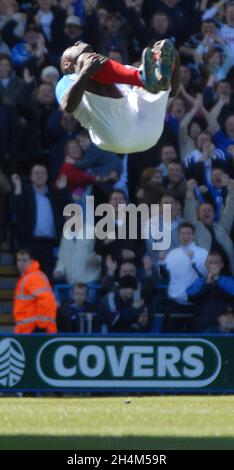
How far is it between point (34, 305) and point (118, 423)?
3.70 meters

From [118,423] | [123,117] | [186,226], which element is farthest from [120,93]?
[186,226]

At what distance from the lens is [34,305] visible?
14.1 m

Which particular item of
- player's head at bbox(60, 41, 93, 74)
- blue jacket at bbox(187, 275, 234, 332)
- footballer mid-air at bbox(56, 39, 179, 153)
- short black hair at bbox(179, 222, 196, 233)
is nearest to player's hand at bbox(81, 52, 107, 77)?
footballer mid-air at bbox(56, 39, 179, 153)

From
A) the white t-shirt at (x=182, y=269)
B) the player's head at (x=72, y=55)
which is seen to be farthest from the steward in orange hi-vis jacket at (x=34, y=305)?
the player's head at (x=72, y=55)

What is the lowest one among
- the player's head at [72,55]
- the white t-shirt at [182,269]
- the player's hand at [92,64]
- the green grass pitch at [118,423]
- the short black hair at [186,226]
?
the green grass pitch at [118,423]

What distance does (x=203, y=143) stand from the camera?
1572cm

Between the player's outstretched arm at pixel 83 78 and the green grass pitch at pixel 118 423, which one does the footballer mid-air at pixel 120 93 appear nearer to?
the player's outstretched arm at pixel 83 78

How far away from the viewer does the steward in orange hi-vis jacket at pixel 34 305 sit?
45.8 feet

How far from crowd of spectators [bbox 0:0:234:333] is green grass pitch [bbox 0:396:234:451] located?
217 centimetres

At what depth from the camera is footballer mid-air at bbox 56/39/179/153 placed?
9930mm

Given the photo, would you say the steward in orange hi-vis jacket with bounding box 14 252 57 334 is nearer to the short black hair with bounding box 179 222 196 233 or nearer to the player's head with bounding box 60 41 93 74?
the short black hair with bounding box 179 222 196 233

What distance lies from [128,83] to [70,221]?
515 centimetres

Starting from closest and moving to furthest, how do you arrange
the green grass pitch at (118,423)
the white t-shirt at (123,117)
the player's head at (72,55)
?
the green grass pitch at (118,423) < the player's head at (72,55) < the white t-shirt at (123,117)
